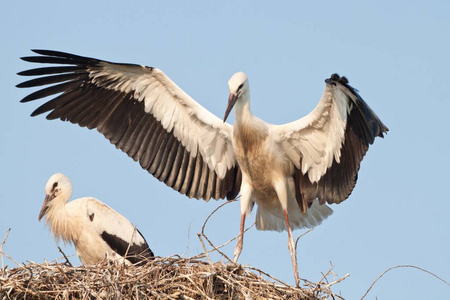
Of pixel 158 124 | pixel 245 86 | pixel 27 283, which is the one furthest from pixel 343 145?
pixel 27 283

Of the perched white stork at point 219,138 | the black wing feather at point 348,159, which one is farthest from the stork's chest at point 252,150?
the black wing feather at point 348,159

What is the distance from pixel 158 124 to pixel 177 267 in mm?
2616

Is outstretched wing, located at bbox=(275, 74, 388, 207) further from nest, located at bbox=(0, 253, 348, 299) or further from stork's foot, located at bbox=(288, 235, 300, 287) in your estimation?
nest, located at bbox=(0, 253, 348, 299)

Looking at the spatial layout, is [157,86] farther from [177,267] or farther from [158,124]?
[177,267]

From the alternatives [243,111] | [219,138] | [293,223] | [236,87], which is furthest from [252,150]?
[293,223]

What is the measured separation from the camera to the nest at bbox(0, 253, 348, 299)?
7.59m

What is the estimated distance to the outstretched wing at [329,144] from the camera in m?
9.23

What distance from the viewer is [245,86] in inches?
373

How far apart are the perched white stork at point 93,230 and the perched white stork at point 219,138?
2.22 feet

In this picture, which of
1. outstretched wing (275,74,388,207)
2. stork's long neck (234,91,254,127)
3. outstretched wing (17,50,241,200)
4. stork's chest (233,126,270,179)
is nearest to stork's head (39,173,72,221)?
outstretched wing (17,50,241,200)

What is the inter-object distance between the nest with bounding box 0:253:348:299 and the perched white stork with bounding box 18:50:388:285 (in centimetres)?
168

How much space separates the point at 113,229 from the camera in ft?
33.6

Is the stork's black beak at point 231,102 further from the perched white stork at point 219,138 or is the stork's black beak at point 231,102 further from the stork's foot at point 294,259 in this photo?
the stork's foot at point 294,259

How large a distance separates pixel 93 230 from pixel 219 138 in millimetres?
1676
